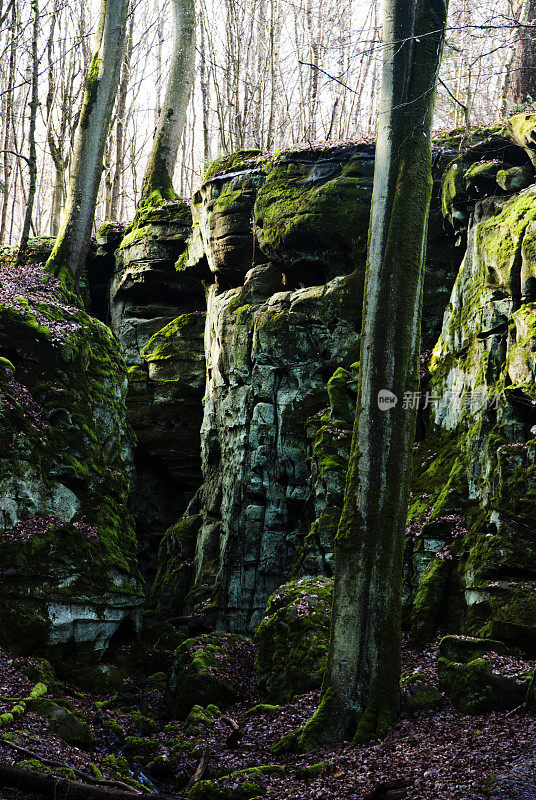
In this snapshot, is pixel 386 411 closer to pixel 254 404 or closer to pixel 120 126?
pixel 254 404

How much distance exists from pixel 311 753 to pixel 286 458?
7775 mm

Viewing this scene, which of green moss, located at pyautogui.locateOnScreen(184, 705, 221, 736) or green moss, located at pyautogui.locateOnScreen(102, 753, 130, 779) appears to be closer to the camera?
green moss, located at pyautogui.locateOnScreen(102, 753, 130, 779)

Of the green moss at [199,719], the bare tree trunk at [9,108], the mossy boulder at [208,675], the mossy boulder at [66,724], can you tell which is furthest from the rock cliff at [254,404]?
the bare tree trunk at [9,108]

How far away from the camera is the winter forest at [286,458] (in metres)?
6.07

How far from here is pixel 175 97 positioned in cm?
1894

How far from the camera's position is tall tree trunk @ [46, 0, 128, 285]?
15.3 m

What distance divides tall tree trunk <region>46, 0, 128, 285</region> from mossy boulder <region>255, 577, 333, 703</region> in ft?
30.8

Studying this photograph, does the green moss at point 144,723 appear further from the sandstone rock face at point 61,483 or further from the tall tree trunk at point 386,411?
the tall tree trunk at point 386,411

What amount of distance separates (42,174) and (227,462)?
85.6 feet

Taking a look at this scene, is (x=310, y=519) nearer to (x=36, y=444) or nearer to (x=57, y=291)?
(x=36, y=444)

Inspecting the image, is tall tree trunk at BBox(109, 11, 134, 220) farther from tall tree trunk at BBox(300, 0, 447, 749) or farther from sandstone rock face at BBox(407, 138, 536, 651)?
tall tree trunk at BBox(300, 0, 447, 749)

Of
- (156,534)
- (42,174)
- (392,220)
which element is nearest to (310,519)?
(156,534)

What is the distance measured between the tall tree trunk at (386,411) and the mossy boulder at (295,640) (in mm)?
1885

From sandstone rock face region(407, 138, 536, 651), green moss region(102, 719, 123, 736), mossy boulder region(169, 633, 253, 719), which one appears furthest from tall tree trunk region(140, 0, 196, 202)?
green moss region(102, 719, 123, 736)
